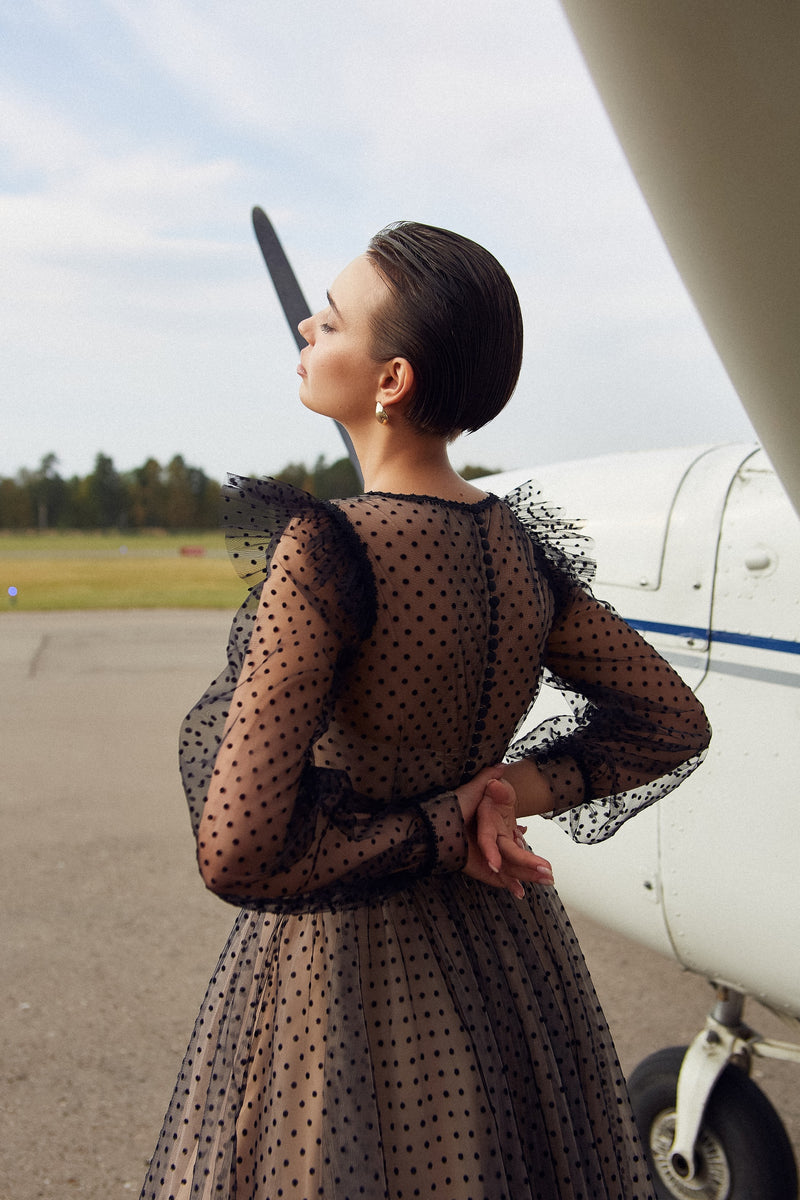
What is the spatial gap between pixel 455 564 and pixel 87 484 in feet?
79.9

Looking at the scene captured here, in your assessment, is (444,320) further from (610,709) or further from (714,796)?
(714,796)

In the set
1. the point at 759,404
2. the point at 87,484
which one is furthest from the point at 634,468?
the point at 87,484

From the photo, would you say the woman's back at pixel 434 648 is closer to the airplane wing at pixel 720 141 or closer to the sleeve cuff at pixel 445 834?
the sleeve cuff at pixel 445 834

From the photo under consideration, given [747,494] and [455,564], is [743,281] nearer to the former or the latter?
[455,564]

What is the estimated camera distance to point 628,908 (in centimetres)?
214

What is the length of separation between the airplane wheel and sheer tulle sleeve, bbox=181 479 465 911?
1473 mm

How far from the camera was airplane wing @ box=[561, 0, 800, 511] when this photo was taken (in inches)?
30.5

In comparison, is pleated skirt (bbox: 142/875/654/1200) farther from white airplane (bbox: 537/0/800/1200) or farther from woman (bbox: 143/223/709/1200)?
white airplane (bbox: 537/0/800/1200)

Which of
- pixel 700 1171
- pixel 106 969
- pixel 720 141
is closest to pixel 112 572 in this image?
pixel 106 969

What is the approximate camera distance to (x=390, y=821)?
0.99 meters

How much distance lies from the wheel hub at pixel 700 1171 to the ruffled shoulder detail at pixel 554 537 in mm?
1452

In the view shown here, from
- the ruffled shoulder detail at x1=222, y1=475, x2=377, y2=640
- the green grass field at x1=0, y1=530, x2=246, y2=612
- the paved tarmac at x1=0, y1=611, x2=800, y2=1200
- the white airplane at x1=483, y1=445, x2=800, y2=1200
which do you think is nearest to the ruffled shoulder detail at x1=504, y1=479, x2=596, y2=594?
the ruffled shoulder detail at x1=222, y1=475, x2=377, y2=640

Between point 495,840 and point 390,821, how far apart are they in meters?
0.12

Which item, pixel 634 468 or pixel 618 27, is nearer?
pixel 618 27
